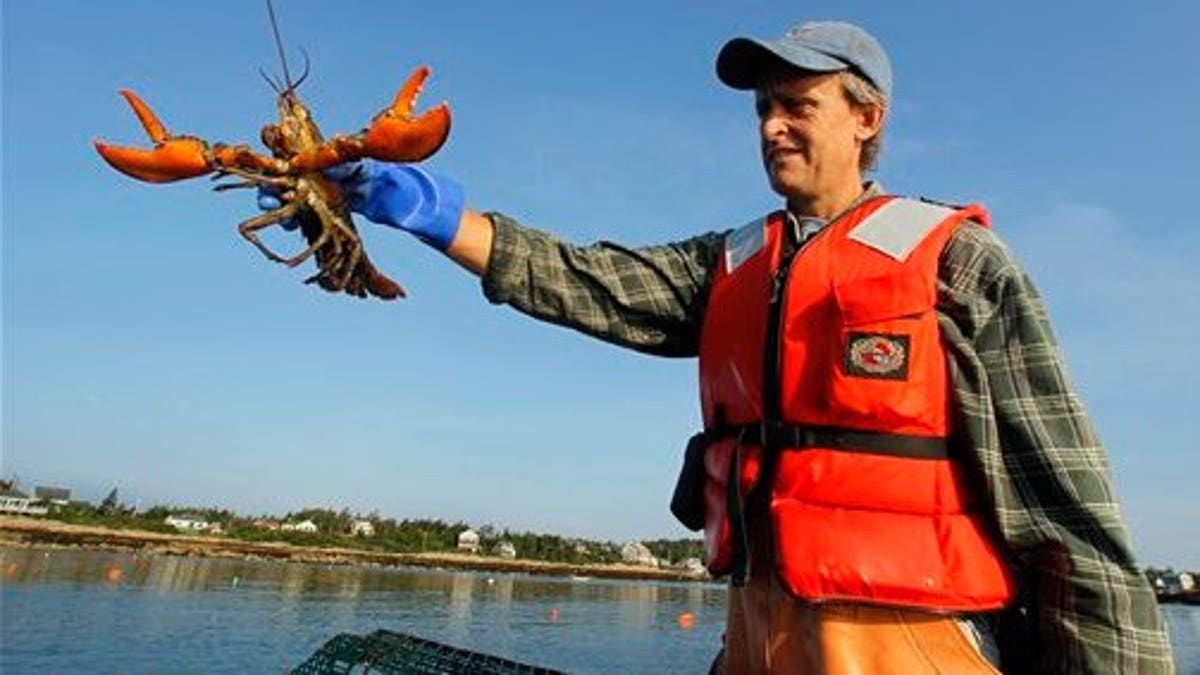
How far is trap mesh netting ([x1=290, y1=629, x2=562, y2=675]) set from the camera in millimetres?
6598

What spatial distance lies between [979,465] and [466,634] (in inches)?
1752

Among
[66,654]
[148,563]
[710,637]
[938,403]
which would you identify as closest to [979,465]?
[938,403]

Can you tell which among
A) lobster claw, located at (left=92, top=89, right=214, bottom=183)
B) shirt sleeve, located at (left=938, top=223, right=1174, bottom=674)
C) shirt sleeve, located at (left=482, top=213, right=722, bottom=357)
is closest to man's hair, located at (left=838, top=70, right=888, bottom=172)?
shirt sleeve, located at (left=938, top=223, right=1174, bottom=674)

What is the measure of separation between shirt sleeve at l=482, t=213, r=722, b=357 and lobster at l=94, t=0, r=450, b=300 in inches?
20.5

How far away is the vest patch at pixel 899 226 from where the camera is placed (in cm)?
277

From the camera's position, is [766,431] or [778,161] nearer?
[766,431]

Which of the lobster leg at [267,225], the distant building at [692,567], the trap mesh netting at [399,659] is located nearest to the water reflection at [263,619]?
the trap mesh netting at [399,659]

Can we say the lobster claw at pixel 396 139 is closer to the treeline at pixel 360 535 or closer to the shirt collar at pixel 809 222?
the shirt collar at pixel 809 222

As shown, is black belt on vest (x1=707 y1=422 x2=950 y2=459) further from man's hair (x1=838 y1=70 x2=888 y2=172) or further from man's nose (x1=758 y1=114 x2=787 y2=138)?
man's hair (x1=838 y1=70 x2=888 y2=172)

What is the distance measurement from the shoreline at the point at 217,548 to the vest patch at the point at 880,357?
309ft

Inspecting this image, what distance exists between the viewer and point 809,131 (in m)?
3.02

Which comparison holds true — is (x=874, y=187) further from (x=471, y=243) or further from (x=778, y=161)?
(x=471, y=243)

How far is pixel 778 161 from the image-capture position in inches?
121

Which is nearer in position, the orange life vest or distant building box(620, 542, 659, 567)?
the orange life vest
